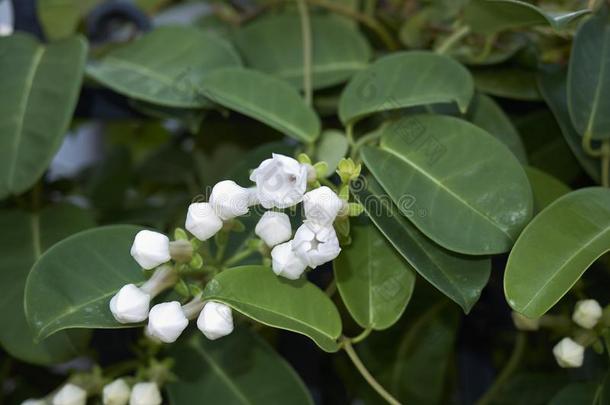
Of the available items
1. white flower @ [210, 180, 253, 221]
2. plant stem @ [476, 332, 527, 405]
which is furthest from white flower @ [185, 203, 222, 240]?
plant stem @ [476, 332, 527, 405]

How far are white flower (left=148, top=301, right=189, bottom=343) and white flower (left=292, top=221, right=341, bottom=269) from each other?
8 cm

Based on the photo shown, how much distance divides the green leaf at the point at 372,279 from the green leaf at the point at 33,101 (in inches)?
9.9

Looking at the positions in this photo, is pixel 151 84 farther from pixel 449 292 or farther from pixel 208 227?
pixel 449 292

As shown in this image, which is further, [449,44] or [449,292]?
[449,44]

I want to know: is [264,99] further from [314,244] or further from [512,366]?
[512,366]

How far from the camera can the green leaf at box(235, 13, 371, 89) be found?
0.66m

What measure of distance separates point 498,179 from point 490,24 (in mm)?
168

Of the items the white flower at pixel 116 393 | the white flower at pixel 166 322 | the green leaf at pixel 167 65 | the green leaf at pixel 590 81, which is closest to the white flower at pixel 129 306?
the white flower at pixel 166 322

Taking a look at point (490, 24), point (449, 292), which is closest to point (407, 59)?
point (490, 24)

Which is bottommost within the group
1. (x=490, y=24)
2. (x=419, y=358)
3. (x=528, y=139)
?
(x=419, y=358)

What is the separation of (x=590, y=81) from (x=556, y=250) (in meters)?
0.17

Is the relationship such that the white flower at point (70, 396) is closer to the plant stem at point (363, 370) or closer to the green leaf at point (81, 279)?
the green leaf at point (81, 279)

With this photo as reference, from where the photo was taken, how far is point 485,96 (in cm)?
60

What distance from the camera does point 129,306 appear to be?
0.42 meters
